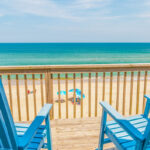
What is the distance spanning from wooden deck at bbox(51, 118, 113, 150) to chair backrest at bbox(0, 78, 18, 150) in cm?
127

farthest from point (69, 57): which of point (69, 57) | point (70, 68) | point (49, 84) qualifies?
point (70, 68)

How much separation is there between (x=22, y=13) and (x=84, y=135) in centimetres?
4477

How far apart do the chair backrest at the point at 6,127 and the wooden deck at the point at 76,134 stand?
50.1 inches

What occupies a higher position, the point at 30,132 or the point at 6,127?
the point at 6,127

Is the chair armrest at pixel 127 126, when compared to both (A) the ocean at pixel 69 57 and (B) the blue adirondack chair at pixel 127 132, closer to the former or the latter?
(B) the blue adirondack chair at pixel 127 132

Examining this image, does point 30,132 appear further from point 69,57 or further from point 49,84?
point 69,57

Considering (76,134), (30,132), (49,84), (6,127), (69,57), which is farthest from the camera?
Answer: (69,57)

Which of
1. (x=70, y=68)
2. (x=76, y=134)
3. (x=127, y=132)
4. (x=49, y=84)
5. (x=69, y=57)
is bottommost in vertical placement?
(x=69, y=57)

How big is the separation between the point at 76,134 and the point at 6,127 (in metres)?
1.68

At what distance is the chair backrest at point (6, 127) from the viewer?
1.15m

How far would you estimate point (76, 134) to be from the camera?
2.74 m

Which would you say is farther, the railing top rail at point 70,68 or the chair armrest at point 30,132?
the railing top rail at point 70,68

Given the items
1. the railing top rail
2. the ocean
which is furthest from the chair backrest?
the ocean

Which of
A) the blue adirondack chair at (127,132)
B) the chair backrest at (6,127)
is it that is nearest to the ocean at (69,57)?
the blue adirondack chair at (127,132)
